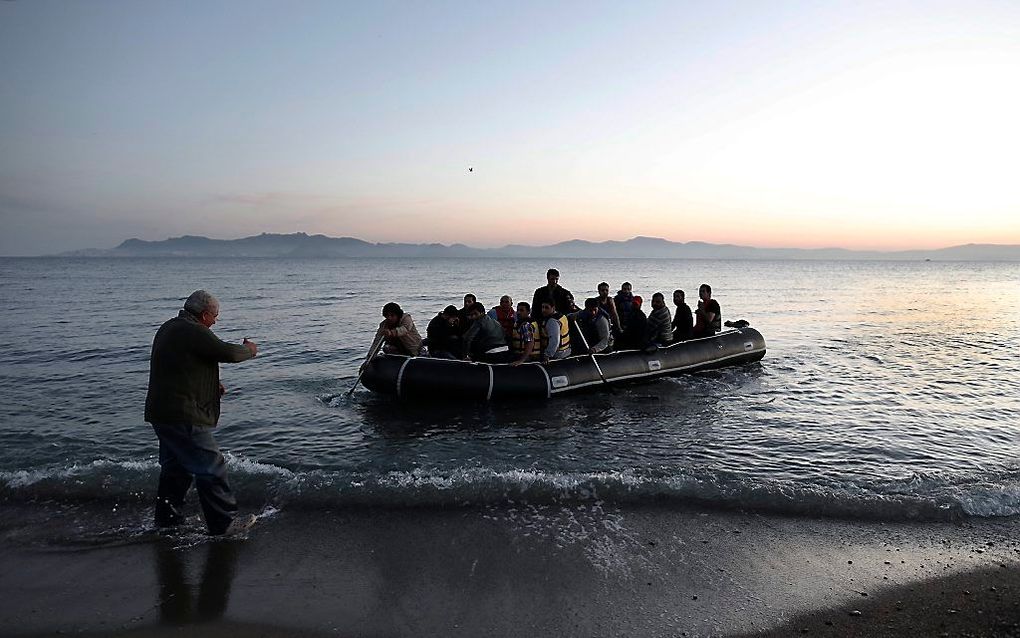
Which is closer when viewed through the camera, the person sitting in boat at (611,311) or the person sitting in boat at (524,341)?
the person sitting in boat at (524,341)

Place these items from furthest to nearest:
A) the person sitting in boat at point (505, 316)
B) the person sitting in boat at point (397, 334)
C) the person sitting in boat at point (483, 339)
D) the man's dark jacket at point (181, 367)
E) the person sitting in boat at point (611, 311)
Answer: the person sitting in boat at point (611, 311) → the person sitting in boat at point (505, 316) → the person sitting in boat at point (483, 339) → the person sitting in boat at point (397, 334) → the man's dark jacket at point (181, 367)

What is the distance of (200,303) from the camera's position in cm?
457

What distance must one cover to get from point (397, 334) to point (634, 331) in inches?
172

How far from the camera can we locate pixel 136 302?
29.8 meters

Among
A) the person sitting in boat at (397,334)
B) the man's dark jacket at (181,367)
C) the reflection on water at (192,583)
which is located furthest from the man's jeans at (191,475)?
the person sitting in boat at (397,334)

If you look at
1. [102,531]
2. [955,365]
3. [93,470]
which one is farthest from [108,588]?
[955,365]

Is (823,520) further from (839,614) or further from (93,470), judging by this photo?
(93,470)

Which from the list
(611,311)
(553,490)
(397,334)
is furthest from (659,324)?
(553,490)

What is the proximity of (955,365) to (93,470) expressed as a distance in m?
15.7

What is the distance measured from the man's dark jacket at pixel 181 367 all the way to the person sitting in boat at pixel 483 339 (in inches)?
233

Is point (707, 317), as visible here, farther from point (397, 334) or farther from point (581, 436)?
point (397, 334)

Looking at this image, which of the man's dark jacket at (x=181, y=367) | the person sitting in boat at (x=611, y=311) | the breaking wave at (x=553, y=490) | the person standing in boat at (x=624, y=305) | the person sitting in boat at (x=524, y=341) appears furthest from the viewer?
the person sitting in boat at (x=611, y=311)

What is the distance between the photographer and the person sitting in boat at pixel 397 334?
9547 millimetres

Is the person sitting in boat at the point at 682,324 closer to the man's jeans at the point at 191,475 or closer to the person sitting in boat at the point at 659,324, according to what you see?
the person sitting in boat at the point at 659,324
